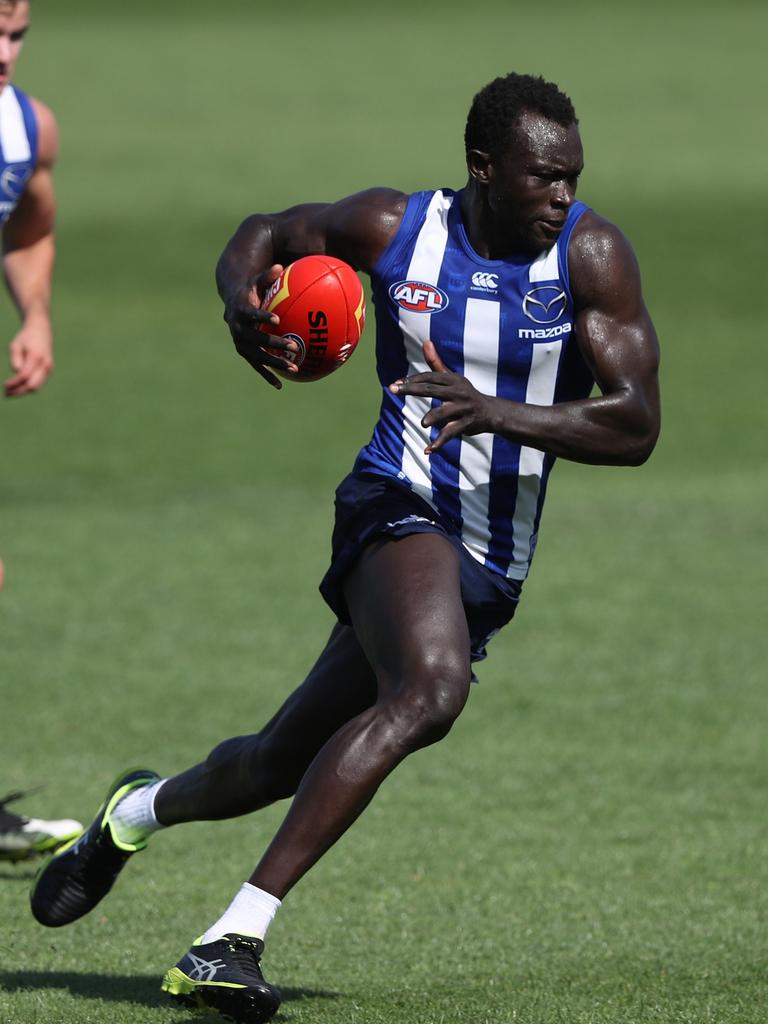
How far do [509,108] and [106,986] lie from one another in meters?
2.87

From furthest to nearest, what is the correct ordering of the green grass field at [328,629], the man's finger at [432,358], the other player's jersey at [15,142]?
1. the other player's jersey at [15,142]
2. the green grass field at [328,629]
3. the man's finger at [432,358]

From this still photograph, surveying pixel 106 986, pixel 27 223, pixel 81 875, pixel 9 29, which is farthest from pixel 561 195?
pixel 27 223

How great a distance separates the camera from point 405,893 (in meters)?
6.85

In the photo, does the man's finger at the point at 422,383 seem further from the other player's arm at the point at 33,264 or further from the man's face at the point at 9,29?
the other player's arm at the point at 33,264

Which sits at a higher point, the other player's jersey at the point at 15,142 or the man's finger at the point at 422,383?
the man's finger at the point at 422,383

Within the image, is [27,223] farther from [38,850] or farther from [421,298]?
[421,298]

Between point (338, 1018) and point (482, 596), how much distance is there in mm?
1263

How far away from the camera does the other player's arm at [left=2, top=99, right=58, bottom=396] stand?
769 centimetres

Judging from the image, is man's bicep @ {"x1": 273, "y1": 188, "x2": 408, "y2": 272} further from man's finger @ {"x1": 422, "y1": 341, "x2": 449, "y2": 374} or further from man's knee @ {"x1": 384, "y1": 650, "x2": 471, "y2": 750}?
man's knee @ {"x1": 384, "y1": 650, "x2": 471, "y2": 750}

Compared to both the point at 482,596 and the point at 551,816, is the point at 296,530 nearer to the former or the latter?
the point at 551,816

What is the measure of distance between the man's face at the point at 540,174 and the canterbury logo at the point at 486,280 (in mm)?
174

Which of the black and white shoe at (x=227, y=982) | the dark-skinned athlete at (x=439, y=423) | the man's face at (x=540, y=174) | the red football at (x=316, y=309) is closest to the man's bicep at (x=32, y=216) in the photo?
the dark-skinned athlete at (x=439, y=423)

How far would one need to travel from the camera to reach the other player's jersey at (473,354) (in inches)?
212

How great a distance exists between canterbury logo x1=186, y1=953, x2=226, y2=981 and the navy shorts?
1.17 metres
